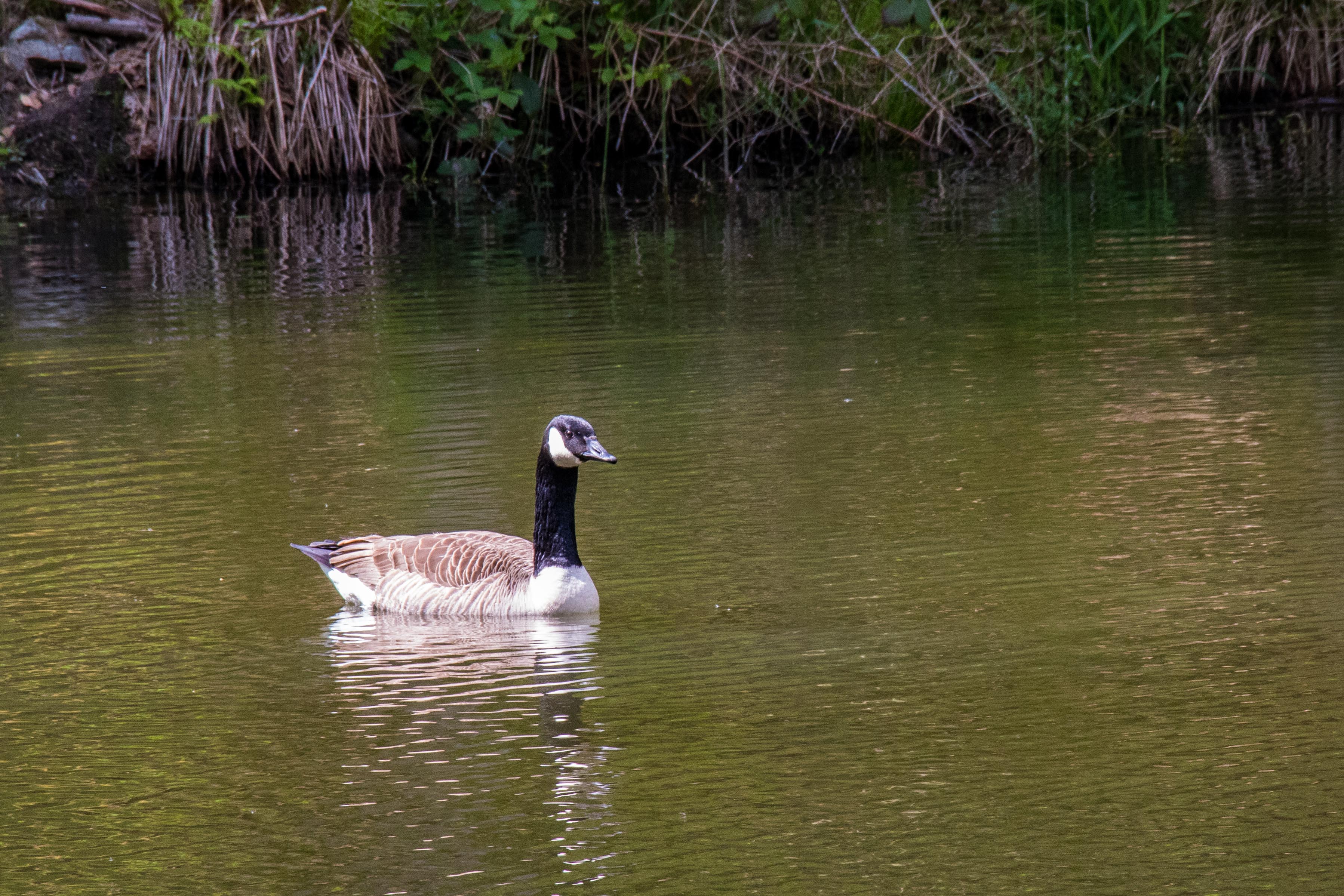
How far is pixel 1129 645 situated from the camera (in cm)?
668

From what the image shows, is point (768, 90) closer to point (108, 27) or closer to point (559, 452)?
point (108, 27)

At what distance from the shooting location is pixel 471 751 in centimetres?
609

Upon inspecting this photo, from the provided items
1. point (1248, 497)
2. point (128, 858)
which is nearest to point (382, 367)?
point (1248, 497)

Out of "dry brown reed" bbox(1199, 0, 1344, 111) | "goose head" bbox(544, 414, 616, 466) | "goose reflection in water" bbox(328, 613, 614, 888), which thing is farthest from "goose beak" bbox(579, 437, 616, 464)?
"dry brown reed" bbox(1199, 0, 1344, 111)

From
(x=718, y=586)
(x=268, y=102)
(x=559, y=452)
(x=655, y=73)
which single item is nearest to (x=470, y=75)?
(x=655, y=73)

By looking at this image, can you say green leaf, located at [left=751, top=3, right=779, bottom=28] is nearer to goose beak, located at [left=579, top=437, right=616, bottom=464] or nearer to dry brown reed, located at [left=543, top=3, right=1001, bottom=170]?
dry brown reed, located at [left=543, top=3, right=1001, bottom=170]

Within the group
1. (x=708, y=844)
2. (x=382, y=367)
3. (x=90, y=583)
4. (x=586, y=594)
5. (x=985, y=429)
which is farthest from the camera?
(x=382, y=367)

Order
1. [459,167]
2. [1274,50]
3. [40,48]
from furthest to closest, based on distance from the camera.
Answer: [1274,50], [40,48], [459,167]

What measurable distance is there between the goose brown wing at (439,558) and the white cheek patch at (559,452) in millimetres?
442

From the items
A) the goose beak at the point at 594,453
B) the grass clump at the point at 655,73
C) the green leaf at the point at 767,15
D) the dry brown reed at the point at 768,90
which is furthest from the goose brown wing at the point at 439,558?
the green leaf at the point at 767,15

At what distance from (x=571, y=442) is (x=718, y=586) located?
3.01 ft

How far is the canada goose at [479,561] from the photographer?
7.75 meters

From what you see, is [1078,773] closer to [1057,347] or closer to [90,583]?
[90,583]

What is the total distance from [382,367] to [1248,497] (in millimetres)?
6587
